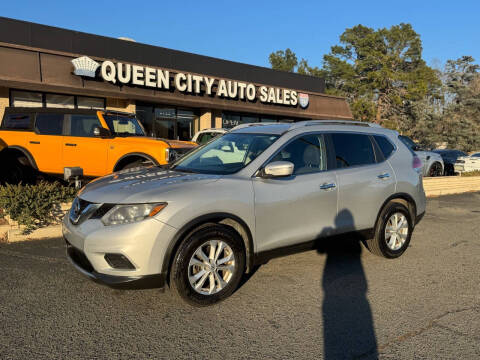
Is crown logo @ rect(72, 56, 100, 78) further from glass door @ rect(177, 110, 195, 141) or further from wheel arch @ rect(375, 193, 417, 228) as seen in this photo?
wheel arch @ rect(375, 193, 417, 228)

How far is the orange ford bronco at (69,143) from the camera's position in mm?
8234

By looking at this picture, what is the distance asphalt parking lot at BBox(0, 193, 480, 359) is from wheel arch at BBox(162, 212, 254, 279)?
1.58 ft

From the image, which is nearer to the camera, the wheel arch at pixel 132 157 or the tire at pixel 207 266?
the tire at pixel 207 266

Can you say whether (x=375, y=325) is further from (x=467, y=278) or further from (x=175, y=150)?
(x=175, y=150)

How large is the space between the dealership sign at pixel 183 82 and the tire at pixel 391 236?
46.3 ft

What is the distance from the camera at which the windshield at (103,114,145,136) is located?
340 inches

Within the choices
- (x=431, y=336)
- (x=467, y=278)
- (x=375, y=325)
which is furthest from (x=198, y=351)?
(x=467, y=278)

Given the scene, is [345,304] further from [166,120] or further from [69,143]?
[166,120]

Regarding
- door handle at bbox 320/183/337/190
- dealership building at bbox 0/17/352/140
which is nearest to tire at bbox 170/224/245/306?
door handle at bbox 320/183/337/190

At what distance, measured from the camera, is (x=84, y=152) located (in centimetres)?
838

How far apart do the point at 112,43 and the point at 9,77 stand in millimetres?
5423

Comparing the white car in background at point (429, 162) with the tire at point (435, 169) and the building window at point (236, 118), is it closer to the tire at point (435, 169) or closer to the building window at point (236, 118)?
the tire at point (435, 169)

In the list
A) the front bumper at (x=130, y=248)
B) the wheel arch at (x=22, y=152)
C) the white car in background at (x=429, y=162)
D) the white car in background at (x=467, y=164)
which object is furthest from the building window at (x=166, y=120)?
the front bumper at (x=130, y=248)

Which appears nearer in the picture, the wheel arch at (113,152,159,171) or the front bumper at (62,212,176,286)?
the front bumper at (62,212,176,286)
